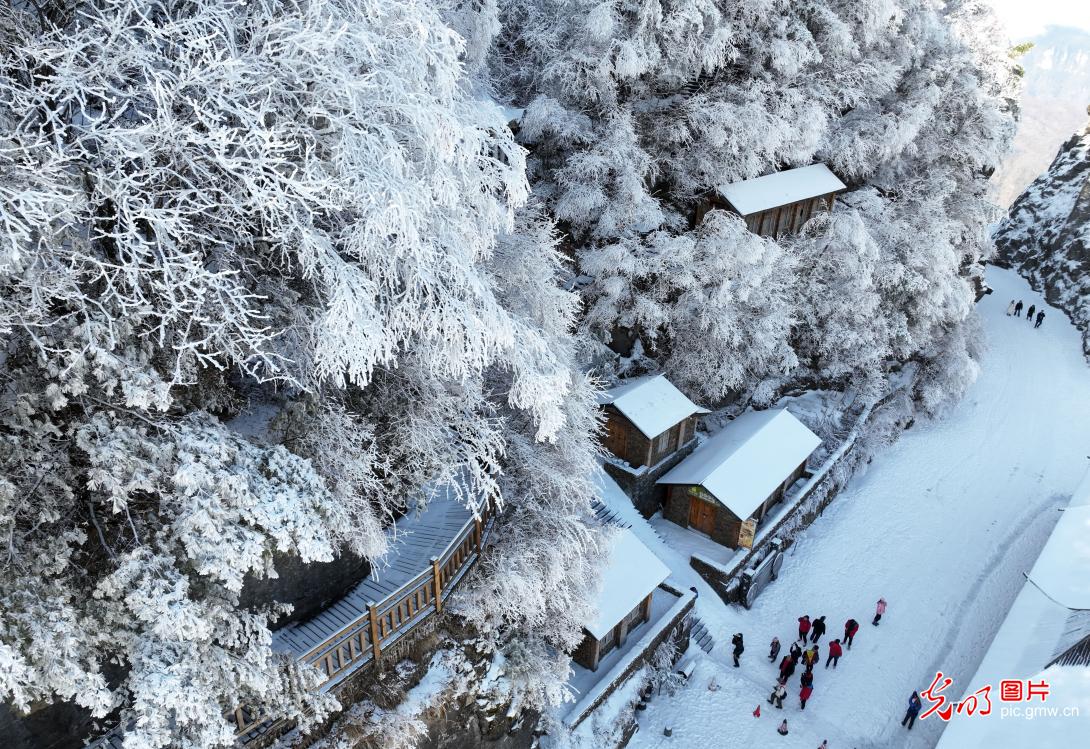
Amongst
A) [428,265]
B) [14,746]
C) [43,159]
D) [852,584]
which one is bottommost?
[852,584]

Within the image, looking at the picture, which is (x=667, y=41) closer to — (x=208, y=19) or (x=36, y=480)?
(x=208, y=19)

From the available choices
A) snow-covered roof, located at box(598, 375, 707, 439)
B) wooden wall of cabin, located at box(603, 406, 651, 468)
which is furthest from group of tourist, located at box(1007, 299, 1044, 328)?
wooden wall of cabin, located at box(603, 406, 651, 468)

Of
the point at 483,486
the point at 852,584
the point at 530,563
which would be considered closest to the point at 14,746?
the point at 483,486

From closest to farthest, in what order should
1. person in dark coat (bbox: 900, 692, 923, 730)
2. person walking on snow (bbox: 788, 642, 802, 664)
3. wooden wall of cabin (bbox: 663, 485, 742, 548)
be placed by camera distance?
person in dark coat (bbox: 900, 692, 923, 730)
person walking on snow (bbox: 788, 642, 802, 664)
wooden wall of cabin (bbox: 663, 485, 742, 548)

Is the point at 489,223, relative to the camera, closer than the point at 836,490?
Yes

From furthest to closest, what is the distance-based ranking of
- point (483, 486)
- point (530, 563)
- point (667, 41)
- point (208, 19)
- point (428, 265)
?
1. point (667, 41)
2. point (530, 563)
3. point (483, 486)
4. point (428, 265)
5. point (208, 19)

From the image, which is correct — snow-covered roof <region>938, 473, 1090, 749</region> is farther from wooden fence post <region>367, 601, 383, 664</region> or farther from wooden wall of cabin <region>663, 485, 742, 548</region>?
wooden fence post <region>367, 601, 383, 664</region>
